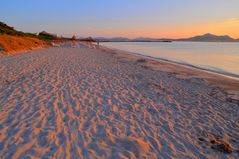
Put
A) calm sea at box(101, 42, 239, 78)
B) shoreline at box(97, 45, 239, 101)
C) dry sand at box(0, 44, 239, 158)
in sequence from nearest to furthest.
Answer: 1. dry sand at box(0, 44, 239, 158)
2. shoreline at box(97, 45, 239, 101)
3. calm sea at box(101, 42, 239, 78)

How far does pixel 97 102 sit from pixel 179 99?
2.97 m

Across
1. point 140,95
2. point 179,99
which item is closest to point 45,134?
point 140,95

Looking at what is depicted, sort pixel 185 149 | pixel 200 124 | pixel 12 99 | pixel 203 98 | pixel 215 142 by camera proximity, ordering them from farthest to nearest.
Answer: pixel 203 98
pixel 12 99
pixel 200 124
pixel 215 142
pixel 185 149

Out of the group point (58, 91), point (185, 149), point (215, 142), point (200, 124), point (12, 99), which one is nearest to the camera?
point (185, 149)

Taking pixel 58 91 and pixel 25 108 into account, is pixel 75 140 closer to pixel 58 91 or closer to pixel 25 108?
pixel 25 108

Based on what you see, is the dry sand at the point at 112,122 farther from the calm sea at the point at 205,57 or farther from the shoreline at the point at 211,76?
the calm sea at the point at 205,57

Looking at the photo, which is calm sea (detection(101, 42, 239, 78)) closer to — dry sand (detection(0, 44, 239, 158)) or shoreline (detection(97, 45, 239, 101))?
Result: shoreline (detection(97, 45, 239, 101))

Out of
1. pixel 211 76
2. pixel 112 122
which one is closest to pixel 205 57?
pixel 211 76

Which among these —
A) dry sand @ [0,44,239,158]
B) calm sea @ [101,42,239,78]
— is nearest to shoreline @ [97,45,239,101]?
calm sea @ [101,42,239,78]

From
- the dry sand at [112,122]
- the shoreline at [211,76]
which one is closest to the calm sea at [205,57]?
the shoreline at [211,76]

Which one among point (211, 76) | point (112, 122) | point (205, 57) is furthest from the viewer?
point (205, 57)

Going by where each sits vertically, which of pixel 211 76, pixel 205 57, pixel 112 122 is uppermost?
pixel 112 122

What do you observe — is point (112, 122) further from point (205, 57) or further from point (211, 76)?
point (205, 57)

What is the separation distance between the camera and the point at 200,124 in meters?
5.36
